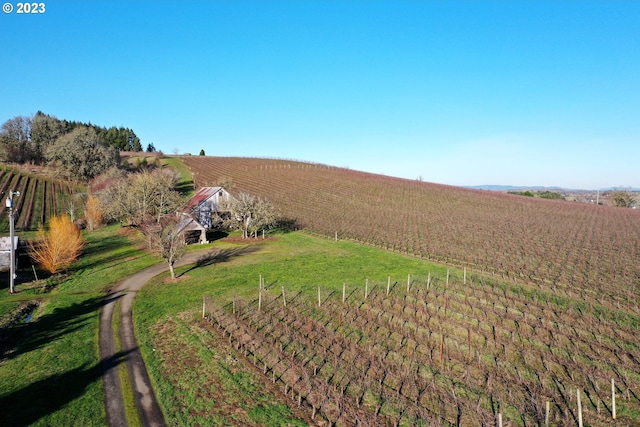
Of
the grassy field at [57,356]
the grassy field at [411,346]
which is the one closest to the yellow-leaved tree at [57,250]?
the grassy field at [57,356]

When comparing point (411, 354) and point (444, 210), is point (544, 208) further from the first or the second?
point (411, 354)

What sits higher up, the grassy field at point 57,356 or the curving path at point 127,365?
the curving path at point 127,365

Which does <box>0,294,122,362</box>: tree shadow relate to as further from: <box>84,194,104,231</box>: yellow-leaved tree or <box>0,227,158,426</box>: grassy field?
<box>84,194,104,231</box>: yellow-leaved tree

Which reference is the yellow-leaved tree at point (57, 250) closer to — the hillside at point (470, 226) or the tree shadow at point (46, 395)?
the tree shadow at point (46, 395)

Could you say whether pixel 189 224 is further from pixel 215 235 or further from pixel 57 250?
pixel 57 250

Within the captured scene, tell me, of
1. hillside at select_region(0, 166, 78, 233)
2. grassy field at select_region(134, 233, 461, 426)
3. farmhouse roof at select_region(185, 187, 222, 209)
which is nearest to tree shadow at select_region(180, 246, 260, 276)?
grassy field at select_region(134, 233, 461, 426)
